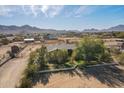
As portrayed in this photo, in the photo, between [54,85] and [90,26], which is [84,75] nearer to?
[54,85]

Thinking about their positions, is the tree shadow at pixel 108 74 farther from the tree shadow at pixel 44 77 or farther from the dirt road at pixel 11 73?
the dirt road at pixel 11 73

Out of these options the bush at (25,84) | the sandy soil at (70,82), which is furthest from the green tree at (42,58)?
the bush at (25,84)

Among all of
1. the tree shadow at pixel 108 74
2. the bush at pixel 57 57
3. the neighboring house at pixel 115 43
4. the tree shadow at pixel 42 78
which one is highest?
the neighboring house at pixel 115 43

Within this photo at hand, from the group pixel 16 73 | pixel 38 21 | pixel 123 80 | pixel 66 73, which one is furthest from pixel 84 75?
pixel 38 21

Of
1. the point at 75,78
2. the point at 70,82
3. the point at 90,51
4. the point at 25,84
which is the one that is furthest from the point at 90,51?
the point at 25,84

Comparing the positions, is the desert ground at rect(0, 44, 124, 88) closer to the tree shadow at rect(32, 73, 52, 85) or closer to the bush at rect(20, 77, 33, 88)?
the tree shadow at rect(32, 73, 52, 85)

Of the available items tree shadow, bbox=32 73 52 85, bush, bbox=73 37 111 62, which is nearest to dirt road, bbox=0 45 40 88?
tree shadow, bbox=32 73 52 85

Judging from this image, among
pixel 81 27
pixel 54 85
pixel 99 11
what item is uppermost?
pixel 99 11
